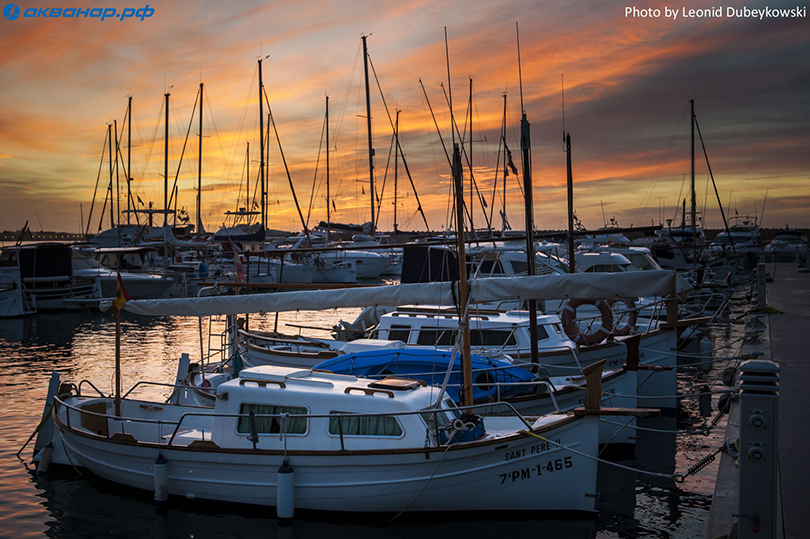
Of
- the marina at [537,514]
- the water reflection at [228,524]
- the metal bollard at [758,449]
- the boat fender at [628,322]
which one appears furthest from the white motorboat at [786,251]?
the metal bollard at [758,449]

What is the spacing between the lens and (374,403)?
12352mm

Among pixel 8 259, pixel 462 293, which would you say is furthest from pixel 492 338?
pixel 8 259

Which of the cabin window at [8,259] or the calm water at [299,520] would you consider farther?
the cabin window at [8,259]

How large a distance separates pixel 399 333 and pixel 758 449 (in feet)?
41.2

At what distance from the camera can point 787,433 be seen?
12.3m

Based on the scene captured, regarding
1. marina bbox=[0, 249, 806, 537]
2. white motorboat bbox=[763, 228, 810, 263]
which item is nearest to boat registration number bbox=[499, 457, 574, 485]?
marina bbox=[0, 249, 806, 537]

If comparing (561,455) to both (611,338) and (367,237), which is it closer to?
(611,338)

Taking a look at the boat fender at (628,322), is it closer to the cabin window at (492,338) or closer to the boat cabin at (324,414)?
the cabin window at (492,338)

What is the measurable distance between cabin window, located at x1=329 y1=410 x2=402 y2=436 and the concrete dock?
17.5 ft

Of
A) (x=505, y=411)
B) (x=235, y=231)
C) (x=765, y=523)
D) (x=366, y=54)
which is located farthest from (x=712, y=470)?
(x=235, y=231)

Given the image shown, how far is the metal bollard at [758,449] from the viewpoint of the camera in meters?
7.82

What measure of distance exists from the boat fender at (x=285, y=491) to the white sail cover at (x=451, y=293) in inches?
132

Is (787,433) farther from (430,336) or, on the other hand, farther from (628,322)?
(628,322)

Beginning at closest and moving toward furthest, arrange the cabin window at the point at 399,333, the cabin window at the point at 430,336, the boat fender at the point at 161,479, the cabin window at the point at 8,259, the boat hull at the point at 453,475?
the boat hull at the point at 453,475 → the boat fender at the point at 161,479 → the cabin window at the point at 430,336 → the cabin window at the point at 399,333 → the cabin window at the point at 8,259
